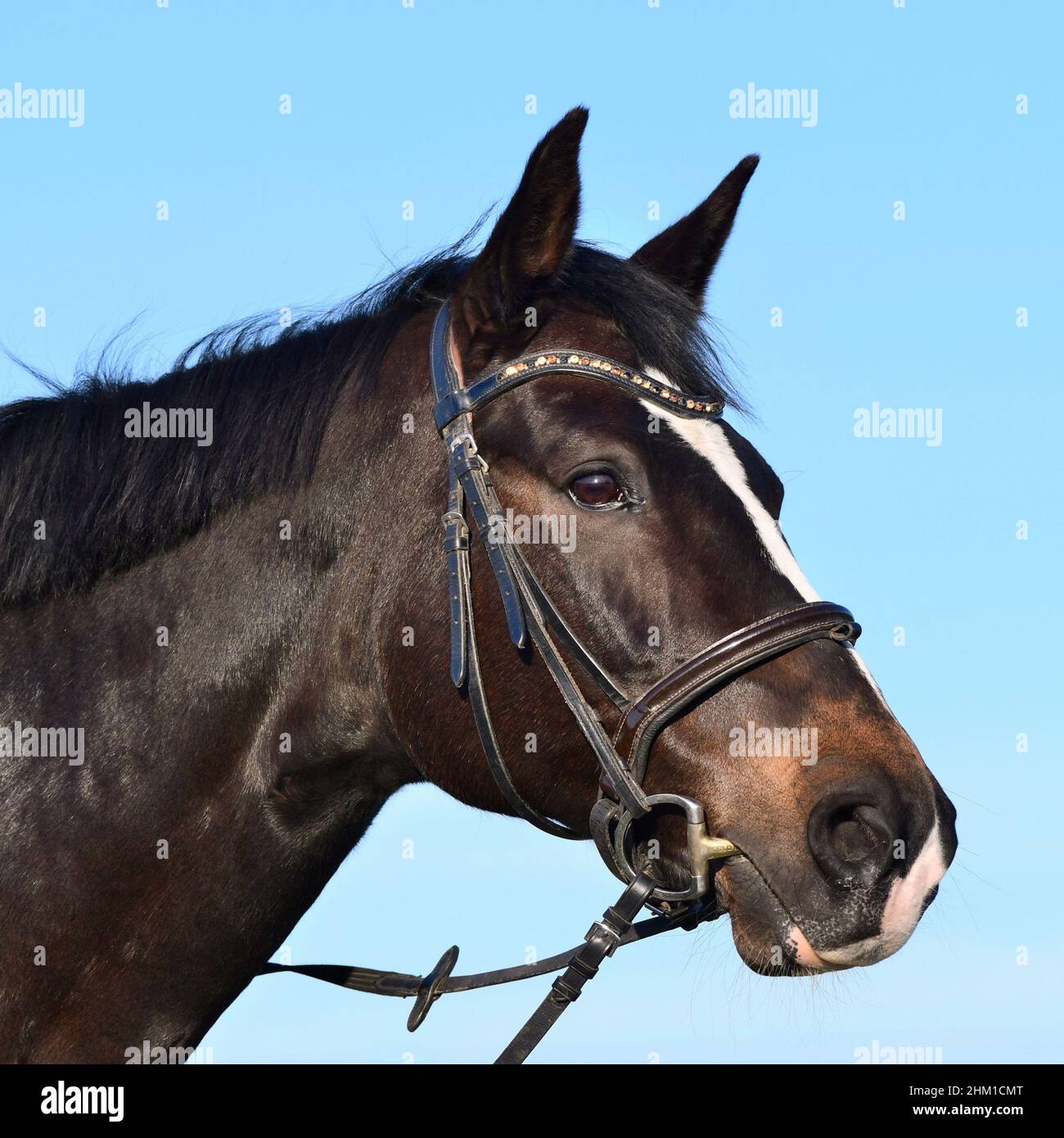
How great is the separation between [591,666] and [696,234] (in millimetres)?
2345

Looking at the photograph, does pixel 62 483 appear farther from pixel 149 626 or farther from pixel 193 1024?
pixel 193 1024

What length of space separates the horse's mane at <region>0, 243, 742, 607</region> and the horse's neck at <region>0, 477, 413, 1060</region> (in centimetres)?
13

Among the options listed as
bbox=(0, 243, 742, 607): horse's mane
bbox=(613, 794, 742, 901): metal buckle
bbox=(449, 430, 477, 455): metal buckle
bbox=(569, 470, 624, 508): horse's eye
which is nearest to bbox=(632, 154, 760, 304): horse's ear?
bbox=(0, 243, 742, 607): horse's mane

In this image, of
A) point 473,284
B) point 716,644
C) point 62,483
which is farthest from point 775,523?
point 62,483

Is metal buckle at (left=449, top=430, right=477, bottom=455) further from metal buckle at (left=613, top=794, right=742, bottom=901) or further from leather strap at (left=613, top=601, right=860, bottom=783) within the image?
metal buckle at (left=613, top=794, right=742, bottom=901)

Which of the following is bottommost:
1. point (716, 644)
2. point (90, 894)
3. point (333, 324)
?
point (90, 894)

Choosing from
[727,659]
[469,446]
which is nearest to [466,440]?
[469,446]

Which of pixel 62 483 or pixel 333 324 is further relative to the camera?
pixel 333 324

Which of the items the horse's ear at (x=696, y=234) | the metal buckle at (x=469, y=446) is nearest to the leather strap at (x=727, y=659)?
the metal buckle at (x=469, y=446)

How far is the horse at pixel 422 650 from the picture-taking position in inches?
163

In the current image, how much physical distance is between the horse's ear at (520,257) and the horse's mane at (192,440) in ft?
0.49

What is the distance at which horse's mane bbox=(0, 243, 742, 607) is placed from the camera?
16.1 ft

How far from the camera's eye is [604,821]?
4352mm

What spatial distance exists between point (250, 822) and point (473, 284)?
2.15 metres
